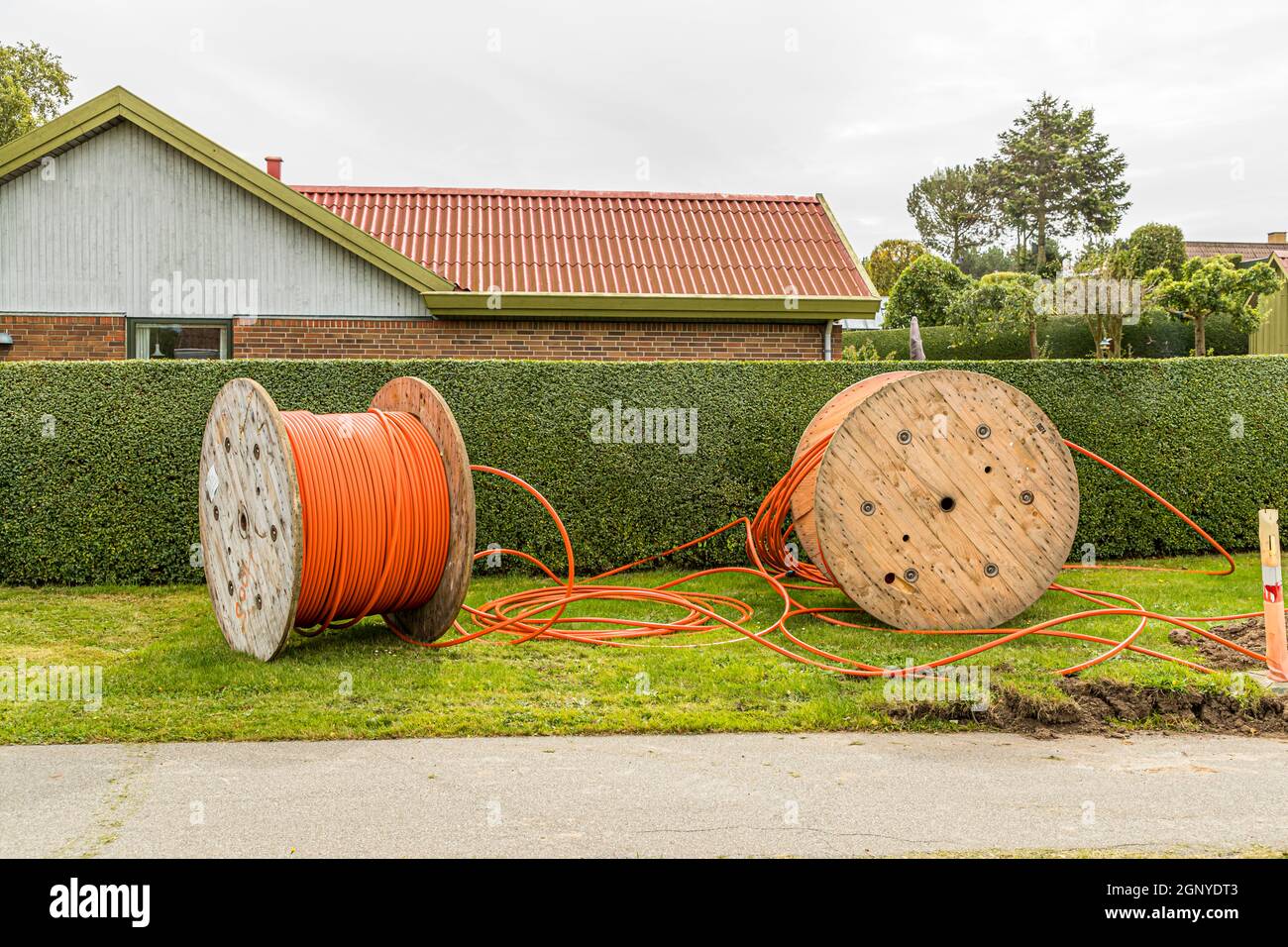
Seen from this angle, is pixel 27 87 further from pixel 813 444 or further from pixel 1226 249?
pixel 1226 249

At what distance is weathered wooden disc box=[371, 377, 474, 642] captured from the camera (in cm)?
711

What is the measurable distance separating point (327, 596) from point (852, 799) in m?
3.82

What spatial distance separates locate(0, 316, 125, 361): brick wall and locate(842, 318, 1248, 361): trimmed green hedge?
2399cm

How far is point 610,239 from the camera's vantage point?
1535cm

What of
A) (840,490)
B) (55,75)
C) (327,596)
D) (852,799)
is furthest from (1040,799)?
(55,75)

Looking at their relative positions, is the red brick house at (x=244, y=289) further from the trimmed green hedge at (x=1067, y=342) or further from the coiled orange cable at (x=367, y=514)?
the trimmed green hedge at (x=1067, y=342)

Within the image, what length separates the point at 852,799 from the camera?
14.6ft

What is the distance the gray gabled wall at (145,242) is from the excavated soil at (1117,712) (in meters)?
9.40

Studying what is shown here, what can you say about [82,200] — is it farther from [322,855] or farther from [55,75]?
[55,75]

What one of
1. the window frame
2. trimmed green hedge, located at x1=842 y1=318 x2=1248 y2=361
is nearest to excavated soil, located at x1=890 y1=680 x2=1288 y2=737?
the window frame

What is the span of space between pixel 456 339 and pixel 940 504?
7.17m


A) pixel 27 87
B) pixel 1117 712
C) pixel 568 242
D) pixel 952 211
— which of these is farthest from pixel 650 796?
pixel 952 211

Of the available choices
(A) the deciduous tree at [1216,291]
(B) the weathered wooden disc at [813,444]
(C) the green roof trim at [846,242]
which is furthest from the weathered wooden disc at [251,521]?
(A) the deciduous tree at [1216,291]

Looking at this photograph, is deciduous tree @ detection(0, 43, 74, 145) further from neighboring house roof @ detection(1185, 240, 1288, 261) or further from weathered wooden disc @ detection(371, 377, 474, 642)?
neighboring house roof @ detection(1185, 240, 1288, 261)
